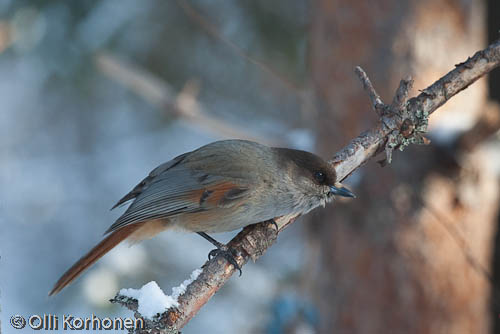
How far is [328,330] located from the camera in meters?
4.47

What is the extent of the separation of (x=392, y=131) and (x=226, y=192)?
3.15 feet

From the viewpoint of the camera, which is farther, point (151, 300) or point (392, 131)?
point (392, 131)

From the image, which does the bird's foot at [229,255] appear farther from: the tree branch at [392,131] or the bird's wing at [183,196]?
the bird's wing at [183,196]

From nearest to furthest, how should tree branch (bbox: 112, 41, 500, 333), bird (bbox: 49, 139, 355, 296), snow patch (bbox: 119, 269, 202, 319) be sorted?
snow patch (bbox: 119, 269, 202, 319), tree branch (bbox: 112, 41, 500, 333), bird (bbox: 49, 139, 355, 296)

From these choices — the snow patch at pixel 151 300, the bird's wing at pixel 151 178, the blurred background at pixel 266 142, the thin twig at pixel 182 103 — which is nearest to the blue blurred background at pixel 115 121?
the blurred background at pixel 266 142

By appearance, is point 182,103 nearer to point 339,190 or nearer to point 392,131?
point 339,190

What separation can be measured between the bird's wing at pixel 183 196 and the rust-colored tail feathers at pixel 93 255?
0.10 m

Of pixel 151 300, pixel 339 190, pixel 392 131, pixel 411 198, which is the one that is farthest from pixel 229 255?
pixel 411 198

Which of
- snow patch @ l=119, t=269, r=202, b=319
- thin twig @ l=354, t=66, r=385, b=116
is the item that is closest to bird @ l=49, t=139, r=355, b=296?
thin twig @ l=354, t=66, r=385, b=116

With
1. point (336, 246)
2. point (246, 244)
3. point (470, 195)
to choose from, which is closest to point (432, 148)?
point (470, 195)

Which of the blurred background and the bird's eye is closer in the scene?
the bird's eye

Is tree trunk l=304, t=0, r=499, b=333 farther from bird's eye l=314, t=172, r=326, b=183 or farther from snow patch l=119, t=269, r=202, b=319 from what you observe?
snow patch l=119, t=269, r=202, b=319

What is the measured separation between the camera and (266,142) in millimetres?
5164

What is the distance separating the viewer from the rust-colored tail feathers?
3100mm
